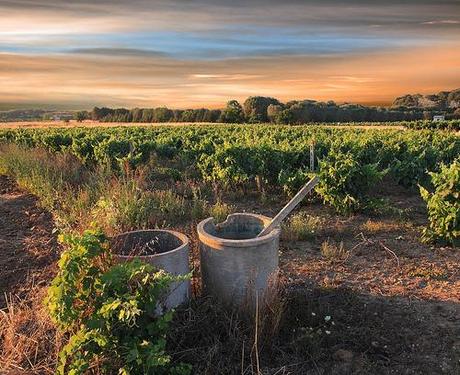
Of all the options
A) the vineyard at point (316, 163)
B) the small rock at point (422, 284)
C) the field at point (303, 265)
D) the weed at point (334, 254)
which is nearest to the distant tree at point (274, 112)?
the vineyard at point (316, 163)

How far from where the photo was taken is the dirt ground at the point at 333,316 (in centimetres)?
370

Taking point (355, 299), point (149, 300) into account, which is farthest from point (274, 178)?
point (149, 300)

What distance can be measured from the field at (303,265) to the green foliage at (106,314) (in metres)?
0.38

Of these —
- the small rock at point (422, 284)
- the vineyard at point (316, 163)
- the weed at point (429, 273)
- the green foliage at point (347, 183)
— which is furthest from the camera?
the vineyard at point (316, 163)

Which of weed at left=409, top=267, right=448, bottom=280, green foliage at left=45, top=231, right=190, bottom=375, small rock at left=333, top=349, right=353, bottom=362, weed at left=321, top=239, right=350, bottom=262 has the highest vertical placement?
green foliage at left=45, top=231, right=190, bottom=375

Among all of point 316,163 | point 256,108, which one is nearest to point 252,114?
point 256,108

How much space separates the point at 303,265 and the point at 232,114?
49860 millimetres

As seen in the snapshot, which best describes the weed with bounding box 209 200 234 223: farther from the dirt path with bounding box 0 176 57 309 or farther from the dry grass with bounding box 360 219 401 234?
the dirt path with bounding box 0 176 57 309

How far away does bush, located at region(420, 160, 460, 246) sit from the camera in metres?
6.36

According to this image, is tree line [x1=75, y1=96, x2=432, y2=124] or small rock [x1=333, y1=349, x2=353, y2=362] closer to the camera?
small rock [x1=333, y1=349, x2=353, y2=362]

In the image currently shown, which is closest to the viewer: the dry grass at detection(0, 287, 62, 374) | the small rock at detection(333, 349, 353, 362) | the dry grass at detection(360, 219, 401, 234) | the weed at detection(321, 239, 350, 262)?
the dry grass at detection(0, 287, 62, 374)

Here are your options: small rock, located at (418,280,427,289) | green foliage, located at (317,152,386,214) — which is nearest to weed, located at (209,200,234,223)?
green foliage, located at (317,152,386,214)

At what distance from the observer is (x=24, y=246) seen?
6.67 m

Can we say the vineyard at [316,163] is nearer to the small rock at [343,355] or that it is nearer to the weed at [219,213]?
the weed at [219,213]
